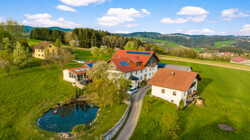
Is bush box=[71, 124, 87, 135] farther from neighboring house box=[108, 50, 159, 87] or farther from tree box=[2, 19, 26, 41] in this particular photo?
tree box=[2, 19, 26, 41]

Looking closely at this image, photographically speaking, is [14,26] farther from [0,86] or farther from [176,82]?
[176,82]

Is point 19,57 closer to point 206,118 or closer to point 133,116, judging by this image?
point 133,116

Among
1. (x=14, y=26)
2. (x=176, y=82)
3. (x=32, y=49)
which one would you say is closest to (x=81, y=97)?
(x=176, y=82)

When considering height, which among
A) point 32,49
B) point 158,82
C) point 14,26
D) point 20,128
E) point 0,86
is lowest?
point 20,128

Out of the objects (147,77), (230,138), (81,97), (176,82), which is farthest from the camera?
(147,77)

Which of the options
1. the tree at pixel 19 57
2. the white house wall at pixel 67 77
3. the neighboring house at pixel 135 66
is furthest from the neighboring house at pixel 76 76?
the tree at pixel 19 57

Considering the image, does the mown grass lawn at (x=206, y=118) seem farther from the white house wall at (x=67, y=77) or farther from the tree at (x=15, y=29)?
the tree at (x=15, y=29)

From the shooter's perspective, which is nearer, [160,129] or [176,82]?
A: [160,129]
